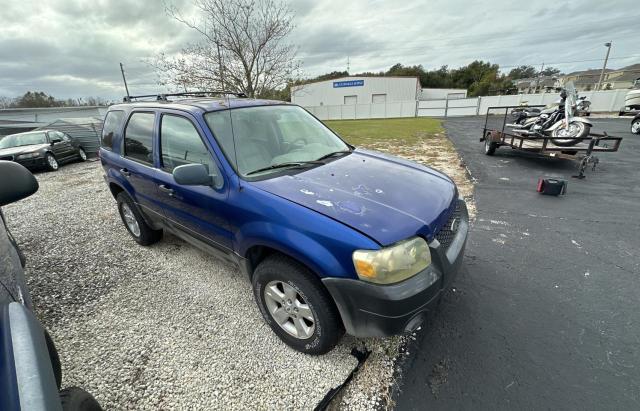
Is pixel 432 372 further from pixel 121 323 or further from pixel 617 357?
pixel 121 323

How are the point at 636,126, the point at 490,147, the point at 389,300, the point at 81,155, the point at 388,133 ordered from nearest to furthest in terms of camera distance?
the point at 389,300
the point at 490,147
the point at 636,126
the point at 81,155
the point at 388,133

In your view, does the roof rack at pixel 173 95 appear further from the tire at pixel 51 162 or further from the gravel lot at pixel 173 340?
the tire at pixel 51 162

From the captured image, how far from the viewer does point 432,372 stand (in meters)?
2.00

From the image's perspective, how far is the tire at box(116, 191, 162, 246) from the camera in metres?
3.70

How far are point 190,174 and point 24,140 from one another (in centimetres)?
1277

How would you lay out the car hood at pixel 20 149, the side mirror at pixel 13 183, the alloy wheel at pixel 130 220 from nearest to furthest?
the side mirror at pixel 13 183 < the alloy wheel at pixel 130 220 < the car hood at pixel 20 149

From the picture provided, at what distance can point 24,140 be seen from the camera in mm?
10164

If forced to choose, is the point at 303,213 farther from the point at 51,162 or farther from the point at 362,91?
the point at 362,91

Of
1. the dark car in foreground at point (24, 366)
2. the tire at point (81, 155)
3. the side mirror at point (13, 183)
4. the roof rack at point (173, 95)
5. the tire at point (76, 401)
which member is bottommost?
the tire at point (81, 155)

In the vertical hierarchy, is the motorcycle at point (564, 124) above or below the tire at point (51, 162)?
above

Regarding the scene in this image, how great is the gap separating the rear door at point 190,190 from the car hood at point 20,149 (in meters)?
10.4

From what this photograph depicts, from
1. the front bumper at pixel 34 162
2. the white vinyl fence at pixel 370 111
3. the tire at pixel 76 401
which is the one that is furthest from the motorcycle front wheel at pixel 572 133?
the white vinyl fence at pixel 370 111

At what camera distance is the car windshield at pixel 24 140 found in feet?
32.7

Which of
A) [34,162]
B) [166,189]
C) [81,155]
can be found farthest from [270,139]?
[81,155]
